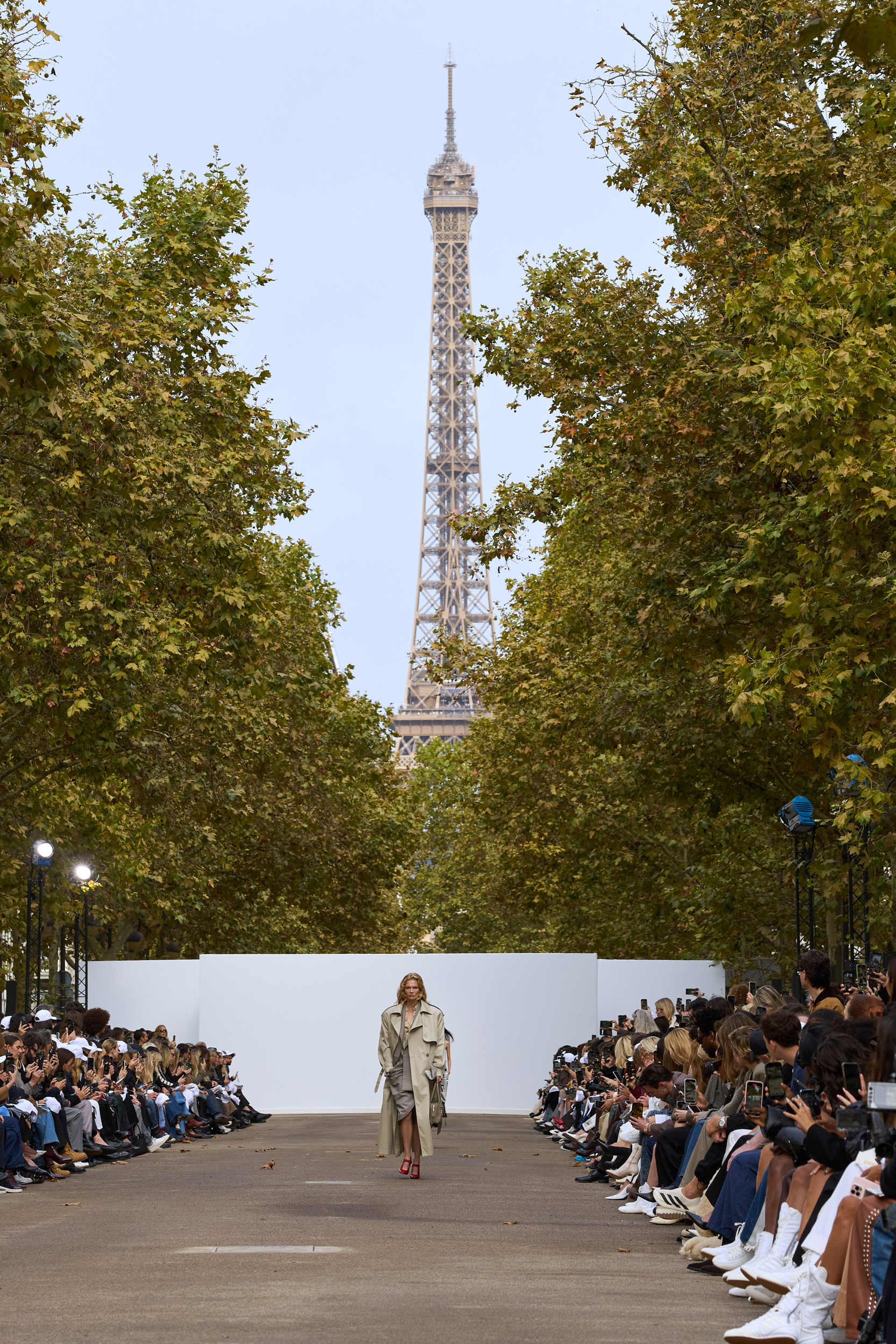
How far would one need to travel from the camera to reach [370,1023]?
29109 millimetres

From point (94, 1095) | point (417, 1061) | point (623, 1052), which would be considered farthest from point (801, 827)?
point (94, 1095)

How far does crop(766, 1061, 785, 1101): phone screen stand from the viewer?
8.44 metres

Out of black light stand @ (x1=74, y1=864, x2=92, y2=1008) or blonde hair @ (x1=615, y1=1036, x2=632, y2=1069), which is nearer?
blonde hair @ (x1=615, y1=1036, x2=632, y2=1069)

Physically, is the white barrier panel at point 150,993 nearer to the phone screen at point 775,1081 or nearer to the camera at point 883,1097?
the phone screen at point 775,1081

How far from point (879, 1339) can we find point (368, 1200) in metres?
6.83

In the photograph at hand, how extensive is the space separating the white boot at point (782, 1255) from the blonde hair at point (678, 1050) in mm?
4709

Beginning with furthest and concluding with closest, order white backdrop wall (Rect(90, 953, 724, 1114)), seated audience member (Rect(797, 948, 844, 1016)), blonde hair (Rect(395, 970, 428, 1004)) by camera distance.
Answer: white backdrop wall (Rect(90, 953, 724, 1114)) < blonde hair (Rect(395, 970, 428, 1004)) < seated audience member (Rect(797, 948, 844, 1016))

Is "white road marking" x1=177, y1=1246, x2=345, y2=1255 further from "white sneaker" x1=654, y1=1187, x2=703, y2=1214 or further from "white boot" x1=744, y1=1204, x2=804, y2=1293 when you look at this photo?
"white boot" x1=744, y1=1204, x2=804, y2=1293

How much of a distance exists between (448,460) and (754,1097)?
92182 millimetres

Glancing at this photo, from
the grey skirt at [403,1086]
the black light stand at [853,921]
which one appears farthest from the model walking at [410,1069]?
the black light stand at [853,921]

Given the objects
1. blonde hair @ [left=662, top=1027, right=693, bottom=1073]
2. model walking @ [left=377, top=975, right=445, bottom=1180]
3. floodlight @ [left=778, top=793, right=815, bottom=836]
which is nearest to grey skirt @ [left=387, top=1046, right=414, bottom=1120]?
model walking @ [left=377, top=975, right=445, bottom=1180]

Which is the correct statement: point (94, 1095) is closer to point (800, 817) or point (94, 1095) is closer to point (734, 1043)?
point (800, 817)

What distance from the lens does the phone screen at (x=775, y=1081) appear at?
27.7 ft

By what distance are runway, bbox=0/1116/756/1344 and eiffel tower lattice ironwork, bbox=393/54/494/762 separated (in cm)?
7528
